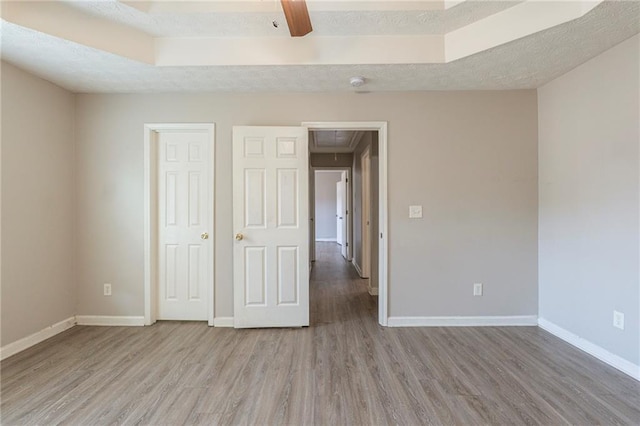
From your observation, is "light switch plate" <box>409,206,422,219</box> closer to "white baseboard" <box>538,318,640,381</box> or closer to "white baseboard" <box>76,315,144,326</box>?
"white baseboard" <box>538,318,640,381</box>

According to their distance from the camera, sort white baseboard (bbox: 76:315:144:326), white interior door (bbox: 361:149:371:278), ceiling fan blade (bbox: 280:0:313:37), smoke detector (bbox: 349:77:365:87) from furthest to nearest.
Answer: white interior door (bbox: 361:149:371:278), white baseboard (bbox: 76:315:144:326), smoke detector (bbox: 349:77:365:87), ceiling fan blade (bbox: 280:0:313:37)

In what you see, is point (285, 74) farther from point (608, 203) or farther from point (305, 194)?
point (608, 203)

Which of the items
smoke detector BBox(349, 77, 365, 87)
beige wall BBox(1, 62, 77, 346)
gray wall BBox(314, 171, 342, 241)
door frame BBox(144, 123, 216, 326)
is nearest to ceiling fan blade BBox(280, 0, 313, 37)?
smoke detector BBox(349, 77, 365, 87)

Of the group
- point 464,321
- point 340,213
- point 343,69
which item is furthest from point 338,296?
point 340,213

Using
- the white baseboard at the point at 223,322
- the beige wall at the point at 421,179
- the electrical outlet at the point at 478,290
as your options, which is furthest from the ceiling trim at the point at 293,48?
the white baseboard at the point at 223,322

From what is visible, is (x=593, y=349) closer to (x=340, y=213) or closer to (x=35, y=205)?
(x=35, y=205)

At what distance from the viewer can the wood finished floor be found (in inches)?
67.6

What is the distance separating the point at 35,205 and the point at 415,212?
3.65 m

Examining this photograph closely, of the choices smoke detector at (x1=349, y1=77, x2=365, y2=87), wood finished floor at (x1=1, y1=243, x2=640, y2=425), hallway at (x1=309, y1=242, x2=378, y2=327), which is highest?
smoke detector at (x1=349, y1=77, x2=365, y2=87)

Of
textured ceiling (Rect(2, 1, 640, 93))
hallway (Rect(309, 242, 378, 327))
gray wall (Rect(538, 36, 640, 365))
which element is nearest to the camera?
textured ceiling (Rect(2, 1, 640, 93))

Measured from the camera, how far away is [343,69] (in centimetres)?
249

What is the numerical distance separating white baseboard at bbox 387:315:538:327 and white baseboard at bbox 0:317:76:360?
131 inches

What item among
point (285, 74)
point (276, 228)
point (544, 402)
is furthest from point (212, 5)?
point (544, 402)

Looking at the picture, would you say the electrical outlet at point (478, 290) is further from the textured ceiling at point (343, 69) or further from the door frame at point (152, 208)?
the door frame at point (152, 208)
